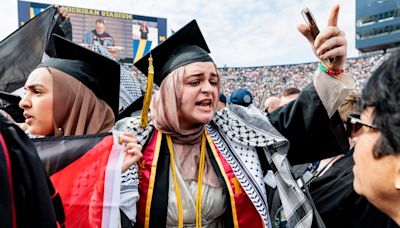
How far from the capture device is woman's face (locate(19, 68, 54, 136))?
1753 millimetres

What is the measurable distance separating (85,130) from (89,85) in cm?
26

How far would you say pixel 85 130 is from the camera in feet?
5.96

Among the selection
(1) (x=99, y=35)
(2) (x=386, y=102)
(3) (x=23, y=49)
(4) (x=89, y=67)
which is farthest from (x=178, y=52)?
(1) (x=99, y=35)

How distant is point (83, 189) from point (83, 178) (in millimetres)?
49

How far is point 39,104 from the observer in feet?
5.72

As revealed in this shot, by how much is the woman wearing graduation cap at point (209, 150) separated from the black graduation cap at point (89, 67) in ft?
0.68

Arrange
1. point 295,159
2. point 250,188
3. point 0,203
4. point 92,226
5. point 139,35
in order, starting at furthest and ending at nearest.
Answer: point 139,35
point 295,159
point 250,188
point 92,226
point 0,203

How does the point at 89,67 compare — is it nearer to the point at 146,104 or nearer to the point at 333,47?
the point at 146,104

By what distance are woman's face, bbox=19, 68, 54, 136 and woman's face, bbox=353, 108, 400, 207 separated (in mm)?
1439

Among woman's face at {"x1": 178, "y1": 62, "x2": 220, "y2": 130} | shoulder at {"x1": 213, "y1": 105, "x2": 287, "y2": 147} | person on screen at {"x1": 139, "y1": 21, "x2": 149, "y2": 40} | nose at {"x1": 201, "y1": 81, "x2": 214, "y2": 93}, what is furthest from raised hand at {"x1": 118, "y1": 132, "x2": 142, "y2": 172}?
person on screen at {"x1": 139, "y1": 21, "x2": 149, "y2": 40}

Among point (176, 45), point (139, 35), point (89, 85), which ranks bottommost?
point (89, 85)

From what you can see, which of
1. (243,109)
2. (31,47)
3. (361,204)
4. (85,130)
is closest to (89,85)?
(85,130)

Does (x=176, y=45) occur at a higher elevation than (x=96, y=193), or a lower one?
higher

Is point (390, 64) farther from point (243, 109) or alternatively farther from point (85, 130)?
point (85, 130)
